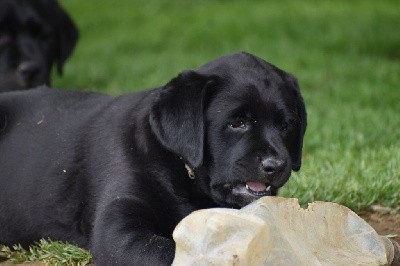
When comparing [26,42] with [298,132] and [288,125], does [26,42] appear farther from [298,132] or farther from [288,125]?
[288,125]

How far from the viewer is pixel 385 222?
5.20 metres

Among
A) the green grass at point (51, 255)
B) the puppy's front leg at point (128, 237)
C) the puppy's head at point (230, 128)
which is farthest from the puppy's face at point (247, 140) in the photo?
the green grass at point (51, 255)

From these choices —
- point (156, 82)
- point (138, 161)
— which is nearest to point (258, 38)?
→ point (156, 82)

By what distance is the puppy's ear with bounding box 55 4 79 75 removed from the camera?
866 cm

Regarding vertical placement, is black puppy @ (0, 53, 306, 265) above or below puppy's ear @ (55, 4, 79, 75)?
above

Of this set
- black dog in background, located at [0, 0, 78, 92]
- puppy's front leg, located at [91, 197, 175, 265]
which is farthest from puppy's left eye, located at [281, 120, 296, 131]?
black dog in background, located at [0, 0, 78, 92]

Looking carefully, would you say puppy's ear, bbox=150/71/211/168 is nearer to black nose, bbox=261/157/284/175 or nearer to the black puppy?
the black puppy

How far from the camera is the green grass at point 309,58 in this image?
6.02m

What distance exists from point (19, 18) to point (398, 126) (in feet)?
10.0

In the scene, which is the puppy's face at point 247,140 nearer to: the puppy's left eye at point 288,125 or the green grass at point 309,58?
the puppy's left eye at point 288,125

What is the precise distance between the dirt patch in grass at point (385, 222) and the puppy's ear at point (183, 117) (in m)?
1.20

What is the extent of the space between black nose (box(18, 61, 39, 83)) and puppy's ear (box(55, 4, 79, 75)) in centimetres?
62

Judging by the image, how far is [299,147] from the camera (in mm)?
4621

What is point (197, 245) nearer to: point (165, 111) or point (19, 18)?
point (165, 111)
